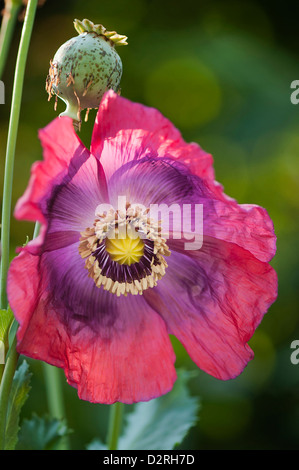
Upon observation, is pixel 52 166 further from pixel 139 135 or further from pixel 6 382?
pixel 6 382

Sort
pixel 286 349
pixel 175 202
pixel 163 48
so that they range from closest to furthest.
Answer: pixel 175 202 < pixel 286 349 < pixel 163 48

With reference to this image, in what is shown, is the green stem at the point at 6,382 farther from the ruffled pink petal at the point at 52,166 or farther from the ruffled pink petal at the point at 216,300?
the ruffled pink petal at the point at 216,300

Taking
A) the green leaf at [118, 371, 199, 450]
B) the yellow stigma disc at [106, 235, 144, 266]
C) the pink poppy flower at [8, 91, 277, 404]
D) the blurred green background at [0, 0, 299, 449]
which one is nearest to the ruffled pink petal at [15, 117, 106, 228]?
the pink poppy flower at [8, 91, 277, 404]

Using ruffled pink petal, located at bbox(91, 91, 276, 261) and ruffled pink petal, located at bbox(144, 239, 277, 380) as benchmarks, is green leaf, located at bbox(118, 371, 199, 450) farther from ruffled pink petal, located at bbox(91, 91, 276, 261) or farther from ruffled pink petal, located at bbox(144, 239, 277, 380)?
ruffled pink petal, located at bbox(91, 91, 276, 261)

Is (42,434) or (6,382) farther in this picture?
(42,434)

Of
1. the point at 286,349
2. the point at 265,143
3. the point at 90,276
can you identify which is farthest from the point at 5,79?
the point at 90,276

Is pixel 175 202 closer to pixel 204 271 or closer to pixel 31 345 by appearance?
pixel 204 271

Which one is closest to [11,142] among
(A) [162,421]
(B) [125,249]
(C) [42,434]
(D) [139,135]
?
(D) [139,135]
